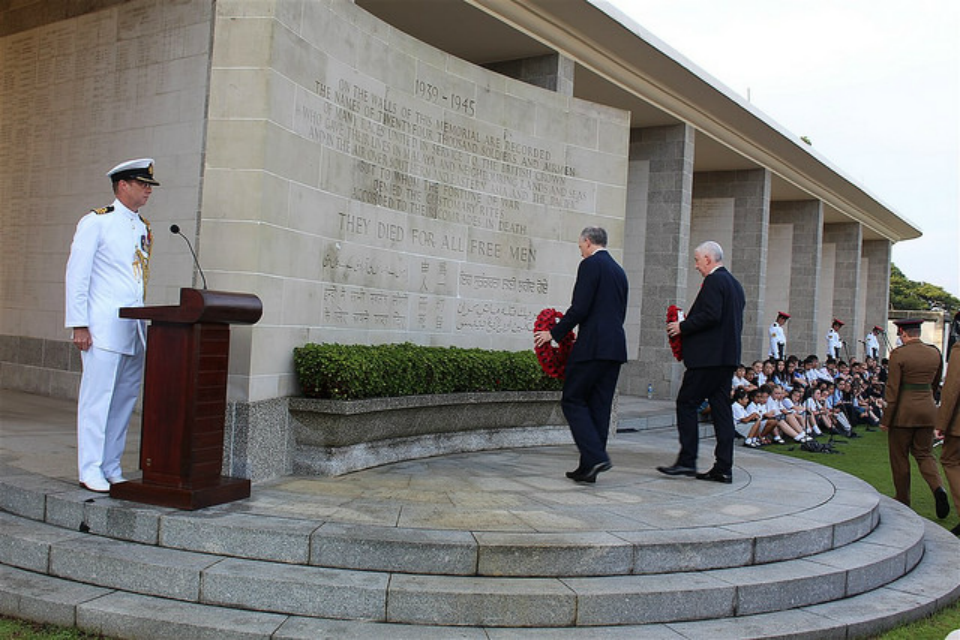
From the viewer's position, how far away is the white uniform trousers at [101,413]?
4918 millimetres

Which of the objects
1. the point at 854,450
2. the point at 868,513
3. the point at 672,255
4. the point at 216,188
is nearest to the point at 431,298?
the point at 216,188

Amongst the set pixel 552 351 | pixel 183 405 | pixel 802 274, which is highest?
pixel 802 274

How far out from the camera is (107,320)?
5020 mm

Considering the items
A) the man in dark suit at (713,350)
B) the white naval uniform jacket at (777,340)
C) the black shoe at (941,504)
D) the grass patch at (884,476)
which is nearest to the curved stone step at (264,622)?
the grass patch at (884,476)

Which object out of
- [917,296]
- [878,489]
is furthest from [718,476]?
[917,296]

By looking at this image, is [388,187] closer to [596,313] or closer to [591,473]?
[596,313]

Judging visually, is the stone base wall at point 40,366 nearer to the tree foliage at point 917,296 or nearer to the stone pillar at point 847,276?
the stone pillar at point 847,276

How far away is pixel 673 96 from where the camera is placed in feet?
55.5

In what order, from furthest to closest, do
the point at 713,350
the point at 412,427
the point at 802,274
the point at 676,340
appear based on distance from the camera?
the point at 802,274, the point at 412,427, the point at 676,340, the point at 713,350

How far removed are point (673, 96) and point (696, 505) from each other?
42.9 feet

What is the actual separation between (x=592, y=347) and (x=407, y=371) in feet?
5.34

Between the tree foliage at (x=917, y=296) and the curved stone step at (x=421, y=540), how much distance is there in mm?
65131

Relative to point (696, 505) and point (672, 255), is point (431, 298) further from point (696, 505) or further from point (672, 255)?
point (672, 255)

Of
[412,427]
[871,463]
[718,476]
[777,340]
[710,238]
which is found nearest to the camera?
[718,476]
